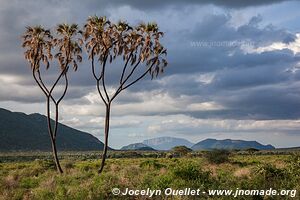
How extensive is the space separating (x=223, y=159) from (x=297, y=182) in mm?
35616

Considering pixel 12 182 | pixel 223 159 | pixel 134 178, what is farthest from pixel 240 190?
pixel 223 159

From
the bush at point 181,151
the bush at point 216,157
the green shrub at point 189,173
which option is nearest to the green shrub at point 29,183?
the green shrub at point 189,173

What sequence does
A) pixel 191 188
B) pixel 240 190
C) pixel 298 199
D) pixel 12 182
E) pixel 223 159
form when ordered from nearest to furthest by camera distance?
pixel 298 199 → pixel 240 190 → pixel 191 188 → pixel 12 182 → pixel 223 159

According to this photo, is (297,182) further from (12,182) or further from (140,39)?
(140,39)

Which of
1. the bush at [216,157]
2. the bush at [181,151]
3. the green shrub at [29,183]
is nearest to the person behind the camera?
the green shrub at [29,183]

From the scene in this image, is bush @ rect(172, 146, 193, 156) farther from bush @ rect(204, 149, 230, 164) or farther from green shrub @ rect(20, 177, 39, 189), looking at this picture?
green shrub @ rect(20, 177, 39, 189)

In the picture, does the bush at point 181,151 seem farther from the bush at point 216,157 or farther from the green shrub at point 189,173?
the green shrub at point 189,173

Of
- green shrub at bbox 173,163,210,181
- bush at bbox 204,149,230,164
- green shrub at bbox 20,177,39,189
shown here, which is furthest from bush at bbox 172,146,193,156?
green shrub at bbox 173,163,210,181

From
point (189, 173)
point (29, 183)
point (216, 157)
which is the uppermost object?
point (216, 157)

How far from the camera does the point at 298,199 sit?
18.5 meters

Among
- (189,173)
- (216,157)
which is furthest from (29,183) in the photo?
(216,157)

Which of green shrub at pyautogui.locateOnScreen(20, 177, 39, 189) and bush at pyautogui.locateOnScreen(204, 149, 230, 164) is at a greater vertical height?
bush at pyautogui.locateOnScreen(204, 149, 230, 164)

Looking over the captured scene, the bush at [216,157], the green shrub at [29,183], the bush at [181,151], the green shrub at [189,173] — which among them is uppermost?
the bush at [181,151]

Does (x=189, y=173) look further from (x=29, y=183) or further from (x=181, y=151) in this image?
(x=181, y=151)
